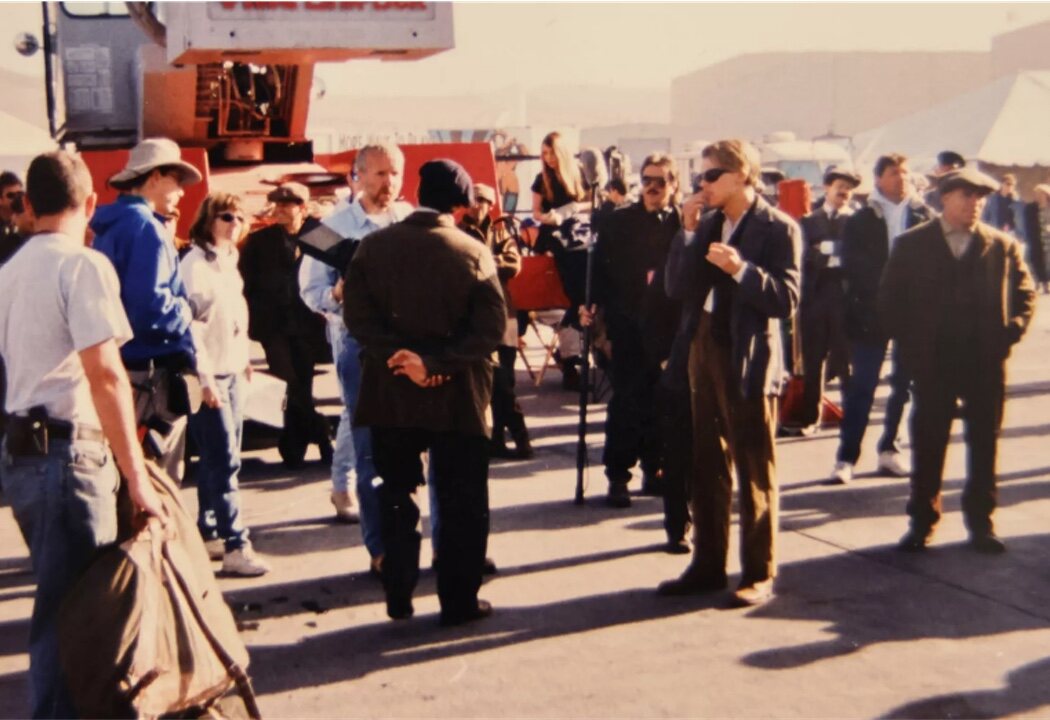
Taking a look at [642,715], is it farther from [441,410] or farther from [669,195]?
[669,195]

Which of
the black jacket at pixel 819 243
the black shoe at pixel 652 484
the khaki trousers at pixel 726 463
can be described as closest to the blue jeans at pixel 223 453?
the khaki trousers at pixel 726 463

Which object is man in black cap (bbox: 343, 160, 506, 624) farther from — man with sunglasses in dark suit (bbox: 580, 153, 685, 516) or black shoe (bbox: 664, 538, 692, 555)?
man with sunglasses in dark suit (bbox: 580, 153, 685, 516)

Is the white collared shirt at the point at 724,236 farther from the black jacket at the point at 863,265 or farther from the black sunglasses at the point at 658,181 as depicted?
the black jacket at the point at 863,265

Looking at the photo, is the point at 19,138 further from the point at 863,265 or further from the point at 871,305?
the point at 871,305

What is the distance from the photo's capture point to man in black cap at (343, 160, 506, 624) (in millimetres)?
5730

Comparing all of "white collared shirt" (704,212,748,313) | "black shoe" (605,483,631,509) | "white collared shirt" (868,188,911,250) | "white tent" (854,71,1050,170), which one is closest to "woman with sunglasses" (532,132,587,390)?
"white collared shirt" (868,188,911,250)

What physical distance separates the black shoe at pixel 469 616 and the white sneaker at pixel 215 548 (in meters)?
1.66

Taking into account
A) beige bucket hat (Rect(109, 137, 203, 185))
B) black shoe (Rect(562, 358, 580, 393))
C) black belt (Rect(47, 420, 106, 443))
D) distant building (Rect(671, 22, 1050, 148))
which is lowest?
black shoe (Rect(562, 358, 580, 393))

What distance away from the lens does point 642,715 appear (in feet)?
16.2

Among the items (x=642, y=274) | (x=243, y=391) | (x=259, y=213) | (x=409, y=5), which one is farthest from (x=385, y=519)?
(x=259, y=213)

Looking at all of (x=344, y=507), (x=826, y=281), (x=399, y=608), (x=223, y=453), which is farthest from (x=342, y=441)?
(x=826, y=281)

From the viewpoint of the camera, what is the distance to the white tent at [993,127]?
2786cm

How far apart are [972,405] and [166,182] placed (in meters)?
3.96

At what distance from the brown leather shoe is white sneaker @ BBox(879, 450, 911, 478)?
2858 millimetres
